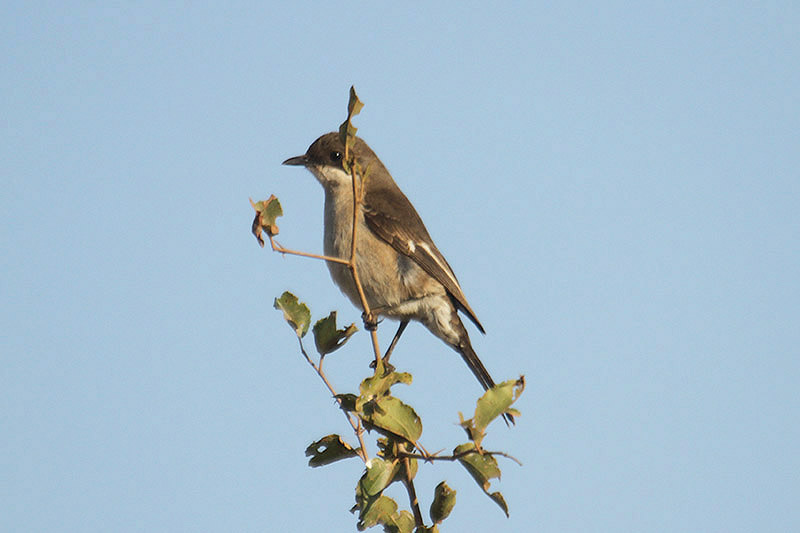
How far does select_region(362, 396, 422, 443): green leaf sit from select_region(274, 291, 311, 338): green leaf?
567 millimetres

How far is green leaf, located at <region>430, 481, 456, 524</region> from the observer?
2.75 metres

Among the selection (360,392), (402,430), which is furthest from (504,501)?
(360,392)

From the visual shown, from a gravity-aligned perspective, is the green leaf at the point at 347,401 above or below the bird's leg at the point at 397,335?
below

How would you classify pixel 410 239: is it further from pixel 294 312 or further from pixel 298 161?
pixel 294 312

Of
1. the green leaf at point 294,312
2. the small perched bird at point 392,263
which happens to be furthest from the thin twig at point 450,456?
the small perched bird at point 392,263

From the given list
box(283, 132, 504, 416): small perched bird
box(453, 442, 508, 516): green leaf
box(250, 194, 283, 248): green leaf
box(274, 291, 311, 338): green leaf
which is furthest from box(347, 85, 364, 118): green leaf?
box(283, 132, 504, 416): small perched bird

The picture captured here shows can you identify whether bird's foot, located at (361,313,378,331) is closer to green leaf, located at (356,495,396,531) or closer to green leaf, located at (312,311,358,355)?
green leaf, located at (312,311,358,355)

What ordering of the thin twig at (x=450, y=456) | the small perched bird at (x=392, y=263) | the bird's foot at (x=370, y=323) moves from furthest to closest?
the small perched bird at (x=392, y=263) → the bird's foot at (x=370, y=323) → the thin twig at (x=450, y=456)

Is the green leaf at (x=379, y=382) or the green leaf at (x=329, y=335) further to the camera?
the green leaf at (x=329, y=335)

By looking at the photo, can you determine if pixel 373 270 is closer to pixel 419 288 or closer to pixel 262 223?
pixel 419 288

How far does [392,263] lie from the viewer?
19.6 feet

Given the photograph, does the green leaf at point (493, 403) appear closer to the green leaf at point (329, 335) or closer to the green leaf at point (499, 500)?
the green leaf at point (499, 500)

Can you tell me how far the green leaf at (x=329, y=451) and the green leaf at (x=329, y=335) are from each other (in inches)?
13.7

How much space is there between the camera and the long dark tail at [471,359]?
6018 mm
